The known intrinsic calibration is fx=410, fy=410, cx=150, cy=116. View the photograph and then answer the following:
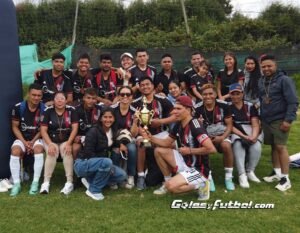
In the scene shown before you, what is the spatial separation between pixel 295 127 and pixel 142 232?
7.25m

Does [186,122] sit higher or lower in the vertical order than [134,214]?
higher

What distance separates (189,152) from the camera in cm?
477

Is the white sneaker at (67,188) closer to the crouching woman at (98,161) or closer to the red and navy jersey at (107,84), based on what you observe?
the crouching woman at (98,161)

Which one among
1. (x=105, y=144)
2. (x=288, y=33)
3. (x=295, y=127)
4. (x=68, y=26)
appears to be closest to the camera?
(x=105, y=144)

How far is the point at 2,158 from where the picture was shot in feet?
18.5

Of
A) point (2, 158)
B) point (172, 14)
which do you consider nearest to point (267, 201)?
point (2, 158)

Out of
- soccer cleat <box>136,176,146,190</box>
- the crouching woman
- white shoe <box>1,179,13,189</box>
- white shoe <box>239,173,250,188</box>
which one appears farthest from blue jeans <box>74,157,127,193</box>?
white shoe <box>239,173,250,188</box>

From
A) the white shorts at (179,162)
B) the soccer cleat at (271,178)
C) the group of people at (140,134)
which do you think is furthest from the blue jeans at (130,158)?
the soccer cleat at (271,178)

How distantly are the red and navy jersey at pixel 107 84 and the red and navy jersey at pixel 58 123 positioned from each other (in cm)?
90

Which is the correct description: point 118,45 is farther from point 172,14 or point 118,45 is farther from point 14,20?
point 14,20

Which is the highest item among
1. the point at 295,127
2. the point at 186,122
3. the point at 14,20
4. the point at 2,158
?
the point at 14,20

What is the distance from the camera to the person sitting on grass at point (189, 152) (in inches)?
188

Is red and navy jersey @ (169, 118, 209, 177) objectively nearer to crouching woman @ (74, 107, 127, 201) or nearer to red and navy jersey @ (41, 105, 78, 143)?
crouching woman @ (74, 107, 127, 201)

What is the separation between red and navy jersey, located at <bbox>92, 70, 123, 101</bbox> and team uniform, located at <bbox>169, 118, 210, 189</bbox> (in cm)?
167
